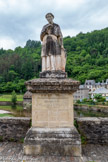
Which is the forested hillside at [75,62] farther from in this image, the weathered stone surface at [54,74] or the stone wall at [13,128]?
the weathered stone surface at [54,74]

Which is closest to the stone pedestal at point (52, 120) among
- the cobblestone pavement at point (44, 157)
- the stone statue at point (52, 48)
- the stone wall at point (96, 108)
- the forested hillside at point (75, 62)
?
the cobblestone pavement at point (44, 157)

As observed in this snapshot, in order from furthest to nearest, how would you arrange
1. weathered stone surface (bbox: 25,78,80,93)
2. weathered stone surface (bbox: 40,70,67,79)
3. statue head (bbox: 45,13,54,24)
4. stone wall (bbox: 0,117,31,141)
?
stone wall (bbox: 0,117,31,141) < statue head (bbox: 45,13,54,24) < weathered stone surface (bbox: 40,70,67,79) < weathered stone surface (bbox: 25,78,80,93)

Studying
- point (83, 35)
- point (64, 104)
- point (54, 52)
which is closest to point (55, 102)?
point (64, 104)

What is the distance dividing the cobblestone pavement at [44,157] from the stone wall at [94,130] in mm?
329

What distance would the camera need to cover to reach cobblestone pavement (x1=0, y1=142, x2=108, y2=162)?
3.68 meters

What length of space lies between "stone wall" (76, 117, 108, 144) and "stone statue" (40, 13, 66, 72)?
239cm

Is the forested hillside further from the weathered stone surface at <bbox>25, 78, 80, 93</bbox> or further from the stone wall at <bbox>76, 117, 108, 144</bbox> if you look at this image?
the weathered stone surface at <bbox>25, 78, 80, 93</bbox>

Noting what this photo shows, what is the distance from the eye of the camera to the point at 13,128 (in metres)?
5.41

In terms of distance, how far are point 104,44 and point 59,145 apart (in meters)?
114

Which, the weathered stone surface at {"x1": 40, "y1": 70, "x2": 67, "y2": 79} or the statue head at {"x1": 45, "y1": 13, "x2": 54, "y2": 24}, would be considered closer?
the weathered stone surface at {"x1": 40, "y1": 70, "x2": 67, "y2": 79}

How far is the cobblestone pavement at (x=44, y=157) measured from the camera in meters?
3.68

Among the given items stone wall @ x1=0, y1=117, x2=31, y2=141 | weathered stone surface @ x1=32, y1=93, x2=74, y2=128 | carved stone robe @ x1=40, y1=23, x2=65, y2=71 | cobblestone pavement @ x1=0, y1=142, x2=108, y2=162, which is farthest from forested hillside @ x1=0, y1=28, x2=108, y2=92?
weathered stone surface @ x1=32, y1=93, x2=74, y2=128

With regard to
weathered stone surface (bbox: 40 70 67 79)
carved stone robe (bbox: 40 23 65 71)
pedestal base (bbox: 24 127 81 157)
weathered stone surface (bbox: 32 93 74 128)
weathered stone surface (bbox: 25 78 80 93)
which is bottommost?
pedestal base (bbox: 24 127 81 157)

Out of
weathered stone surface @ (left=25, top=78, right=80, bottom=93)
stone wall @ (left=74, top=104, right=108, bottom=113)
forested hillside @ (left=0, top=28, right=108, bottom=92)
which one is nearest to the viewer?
weathered stone surface @ (left=25, top=78, right=80, bottom=93)
